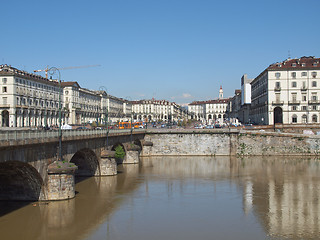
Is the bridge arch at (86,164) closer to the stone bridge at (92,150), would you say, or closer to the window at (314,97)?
the stone bridge at (92,150)

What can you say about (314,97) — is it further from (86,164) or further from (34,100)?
(34,100)

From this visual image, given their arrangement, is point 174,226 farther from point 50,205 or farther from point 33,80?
point 33,80

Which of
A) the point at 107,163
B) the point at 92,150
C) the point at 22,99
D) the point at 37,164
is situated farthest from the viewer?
the point at 22,99

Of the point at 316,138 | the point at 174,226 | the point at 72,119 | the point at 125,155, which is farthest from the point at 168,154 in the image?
the point at 72,119

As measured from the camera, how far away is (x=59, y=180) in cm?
3167

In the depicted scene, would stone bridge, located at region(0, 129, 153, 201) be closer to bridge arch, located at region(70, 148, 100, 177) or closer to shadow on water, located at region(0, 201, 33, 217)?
shadow on water, located at region(0, 201, 33, 217)

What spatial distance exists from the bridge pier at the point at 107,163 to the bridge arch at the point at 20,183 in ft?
50.1

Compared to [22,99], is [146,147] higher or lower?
lower

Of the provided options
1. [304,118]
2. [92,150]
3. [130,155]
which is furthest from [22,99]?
[304,118]

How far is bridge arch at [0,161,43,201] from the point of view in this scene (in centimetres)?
2973

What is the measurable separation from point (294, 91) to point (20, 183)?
70.6 m

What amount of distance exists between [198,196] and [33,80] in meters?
75.7

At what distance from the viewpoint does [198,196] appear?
3719 centimetres

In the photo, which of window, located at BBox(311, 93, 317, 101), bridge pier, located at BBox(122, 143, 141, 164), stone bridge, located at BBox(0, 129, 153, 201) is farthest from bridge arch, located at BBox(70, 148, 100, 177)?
window, located at BBox(311, 93, 317, 101)
